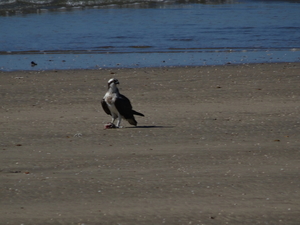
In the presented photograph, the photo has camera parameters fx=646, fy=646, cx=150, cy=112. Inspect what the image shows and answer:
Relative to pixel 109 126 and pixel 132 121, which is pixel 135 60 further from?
pixel 109 126

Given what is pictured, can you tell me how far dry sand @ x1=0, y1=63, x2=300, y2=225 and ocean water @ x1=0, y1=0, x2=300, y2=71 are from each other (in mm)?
4842

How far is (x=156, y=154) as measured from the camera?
23.8 ft

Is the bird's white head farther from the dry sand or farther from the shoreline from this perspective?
the shoreline

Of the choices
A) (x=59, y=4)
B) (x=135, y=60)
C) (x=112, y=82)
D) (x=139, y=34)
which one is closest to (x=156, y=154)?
(x=112, y=82)

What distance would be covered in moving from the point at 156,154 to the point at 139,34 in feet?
60.7

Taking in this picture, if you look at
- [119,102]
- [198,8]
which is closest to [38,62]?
[119,102]

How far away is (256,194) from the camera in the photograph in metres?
5.73

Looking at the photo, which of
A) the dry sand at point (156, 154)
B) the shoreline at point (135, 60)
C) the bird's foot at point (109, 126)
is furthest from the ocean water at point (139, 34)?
the bird's foot at point (109, 126)

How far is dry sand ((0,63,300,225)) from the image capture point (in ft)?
17.6

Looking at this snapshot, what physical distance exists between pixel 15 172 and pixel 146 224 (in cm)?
200

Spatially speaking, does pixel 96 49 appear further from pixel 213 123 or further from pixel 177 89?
pixel 213 123

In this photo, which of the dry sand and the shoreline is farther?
the shoreline

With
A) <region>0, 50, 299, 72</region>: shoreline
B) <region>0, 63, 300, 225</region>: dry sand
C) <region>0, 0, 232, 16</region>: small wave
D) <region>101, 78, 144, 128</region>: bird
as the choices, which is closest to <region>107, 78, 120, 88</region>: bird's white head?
<region>101, 78, 144, 128</region>: bird

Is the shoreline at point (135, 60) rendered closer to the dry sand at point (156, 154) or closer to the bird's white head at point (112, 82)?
the dry sand at point (156, 154)
